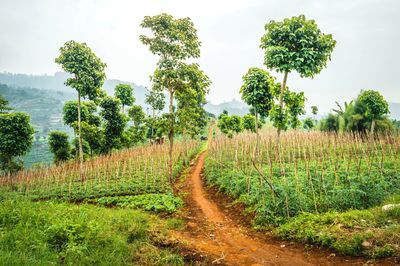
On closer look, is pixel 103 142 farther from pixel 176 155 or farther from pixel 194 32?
pixel 194 32

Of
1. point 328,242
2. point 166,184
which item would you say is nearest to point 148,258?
point 328,242

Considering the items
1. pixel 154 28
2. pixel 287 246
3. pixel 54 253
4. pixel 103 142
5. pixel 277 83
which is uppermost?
pixel 154 28

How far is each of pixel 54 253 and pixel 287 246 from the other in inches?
256

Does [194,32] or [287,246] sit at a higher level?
[194,32]

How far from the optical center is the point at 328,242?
7.51 meters

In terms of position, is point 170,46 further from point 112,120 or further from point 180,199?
point 112,120

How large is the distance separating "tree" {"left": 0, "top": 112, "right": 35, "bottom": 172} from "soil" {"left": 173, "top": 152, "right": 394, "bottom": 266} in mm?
22623

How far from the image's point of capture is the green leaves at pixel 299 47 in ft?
34.0

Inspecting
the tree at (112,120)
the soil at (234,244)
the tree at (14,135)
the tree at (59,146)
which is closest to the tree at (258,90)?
the soil at (234,244)

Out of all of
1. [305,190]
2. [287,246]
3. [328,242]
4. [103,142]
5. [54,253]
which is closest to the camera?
[54,253]

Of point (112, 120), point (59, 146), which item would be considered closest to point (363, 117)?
point (112, 120)

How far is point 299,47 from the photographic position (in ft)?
35.0

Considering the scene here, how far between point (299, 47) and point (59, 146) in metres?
33.9

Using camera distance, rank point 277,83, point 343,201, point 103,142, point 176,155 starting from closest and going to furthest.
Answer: point 343,201 → point 277,83 → point 176,155 → point 103,142
